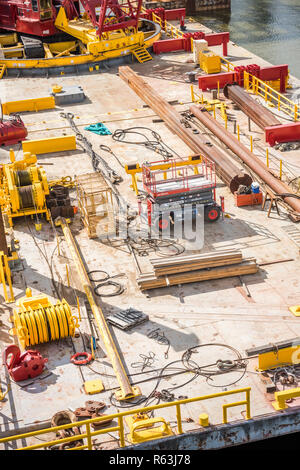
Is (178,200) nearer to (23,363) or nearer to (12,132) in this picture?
(23,363)

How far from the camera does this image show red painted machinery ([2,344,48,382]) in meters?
15.5

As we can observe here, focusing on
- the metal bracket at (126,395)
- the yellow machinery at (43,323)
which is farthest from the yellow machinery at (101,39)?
the metal bracket at (126,395)

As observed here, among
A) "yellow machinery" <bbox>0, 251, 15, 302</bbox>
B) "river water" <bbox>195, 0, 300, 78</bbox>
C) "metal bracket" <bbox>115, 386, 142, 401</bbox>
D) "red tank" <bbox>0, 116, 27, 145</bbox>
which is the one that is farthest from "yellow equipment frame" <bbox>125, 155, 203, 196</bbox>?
"river water" <bbox>195, 0, 300, 78</bbox>

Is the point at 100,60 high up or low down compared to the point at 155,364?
up

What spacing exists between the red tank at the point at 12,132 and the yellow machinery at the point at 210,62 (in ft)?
37.1

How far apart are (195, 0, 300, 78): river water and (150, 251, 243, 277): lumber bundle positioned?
29476 mm

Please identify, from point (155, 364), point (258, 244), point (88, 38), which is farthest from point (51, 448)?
point (88, 38)

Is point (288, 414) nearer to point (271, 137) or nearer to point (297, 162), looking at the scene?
point (297, 162)

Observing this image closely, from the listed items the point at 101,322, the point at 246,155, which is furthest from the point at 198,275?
the point at 246,155

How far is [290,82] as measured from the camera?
36000 millimetres

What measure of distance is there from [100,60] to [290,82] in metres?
10.5

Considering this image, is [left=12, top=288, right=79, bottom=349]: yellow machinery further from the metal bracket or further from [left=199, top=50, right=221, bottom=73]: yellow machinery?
[left=199, top=50, right=221, bottom=73]: yellow machinery

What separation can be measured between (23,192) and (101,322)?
6.73m

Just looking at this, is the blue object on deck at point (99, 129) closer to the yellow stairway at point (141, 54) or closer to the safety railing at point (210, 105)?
the safety railing at point (210, 105)
